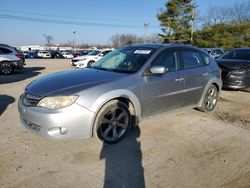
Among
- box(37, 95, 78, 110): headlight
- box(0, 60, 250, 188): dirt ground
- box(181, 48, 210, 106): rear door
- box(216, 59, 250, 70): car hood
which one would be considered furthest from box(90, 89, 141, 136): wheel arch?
→ box(216, 59, 250, 70): car hood

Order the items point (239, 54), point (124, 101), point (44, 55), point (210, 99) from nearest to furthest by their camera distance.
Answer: point (124, 101) < point (210, 99) < point (239, 54) < point (44, 55)

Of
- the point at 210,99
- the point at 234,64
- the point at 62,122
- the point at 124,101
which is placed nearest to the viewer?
the point at 62,122

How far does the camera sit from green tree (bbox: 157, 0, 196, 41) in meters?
37.5

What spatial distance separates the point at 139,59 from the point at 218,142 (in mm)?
2027

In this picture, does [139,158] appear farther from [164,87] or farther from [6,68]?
[6,68]

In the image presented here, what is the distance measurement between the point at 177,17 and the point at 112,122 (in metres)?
37.3

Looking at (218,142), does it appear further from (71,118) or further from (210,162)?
(71,118)

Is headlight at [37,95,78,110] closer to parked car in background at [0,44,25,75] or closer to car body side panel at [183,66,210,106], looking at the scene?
car body side panel at [183,66,210,106]

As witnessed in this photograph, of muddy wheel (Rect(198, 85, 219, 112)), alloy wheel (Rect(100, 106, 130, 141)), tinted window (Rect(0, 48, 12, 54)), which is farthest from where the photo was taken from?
tinted window (Rect(0, 48, 12, 54))

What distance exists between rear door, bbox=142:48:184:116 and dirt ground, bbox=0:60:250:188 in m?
0.45

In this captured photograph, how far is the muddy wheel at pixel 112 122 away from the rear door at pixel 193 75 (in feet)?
5.34

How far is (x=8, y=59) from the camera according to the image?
13.8 m

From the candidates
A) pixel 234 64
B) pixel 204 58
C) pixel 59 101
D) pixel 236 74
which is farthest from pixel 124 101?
pixel 234 64

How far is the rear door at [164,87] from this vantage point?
4371 millimetres
